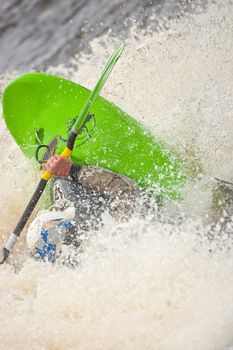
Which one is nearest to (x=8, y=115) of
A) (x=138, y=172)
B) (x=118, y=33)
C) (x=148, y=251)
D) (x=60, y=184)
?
(x=60, y=184)

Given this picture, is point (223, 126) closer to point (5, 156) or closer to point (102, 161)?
point (102, 161)

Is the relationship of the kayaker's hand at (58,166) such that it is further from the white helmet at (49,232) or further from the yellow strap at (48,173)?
A: the white helmet at (49,232)

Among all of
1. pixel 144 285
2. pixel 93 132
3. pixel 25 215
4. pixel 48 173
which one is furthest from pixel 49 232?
pixel 93 132

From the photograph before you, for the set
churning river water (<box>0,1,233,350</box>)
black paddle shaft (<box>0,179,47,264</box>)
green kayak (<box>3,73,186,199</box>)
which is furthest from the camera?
green kayak (<box>3,73,186,199</box>)

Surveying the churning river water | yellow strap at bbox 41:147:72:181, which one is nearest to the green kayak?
the churning river water

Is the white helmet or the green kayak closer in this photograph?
the white helmet

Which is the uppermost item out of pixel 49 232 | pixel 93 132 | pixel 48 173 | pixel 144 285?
pixel 48 173

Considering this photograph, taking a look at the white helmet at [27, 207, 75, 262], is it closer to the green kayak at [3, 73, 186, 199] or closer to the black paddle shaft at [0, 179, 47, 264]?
the black paddle shaft at [0, 179, 47, 264]

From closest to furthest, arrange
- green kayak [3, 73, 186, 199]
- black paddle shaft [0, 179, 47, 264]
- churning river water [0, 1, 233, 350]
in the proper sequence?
1. churning river water [0, 1, 233, 350]
2. black paddle shaft [0, 179, 47, 264]
3. green kayak [3, 73, 186, 199]

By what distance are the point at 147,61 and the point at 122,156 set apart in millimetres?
1443

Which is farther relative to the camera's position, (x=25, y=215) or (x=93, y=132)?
(x=93, y=132)

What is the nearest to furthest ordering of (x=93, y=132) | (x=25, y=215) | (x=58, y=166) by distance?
(x=58, y=166)
(x=25, y=215)
(x=93, y=132)

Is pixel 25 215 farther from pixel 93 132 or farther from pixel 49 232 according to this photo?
pixel 93 132

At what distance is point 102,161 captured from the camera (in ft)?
10.8
